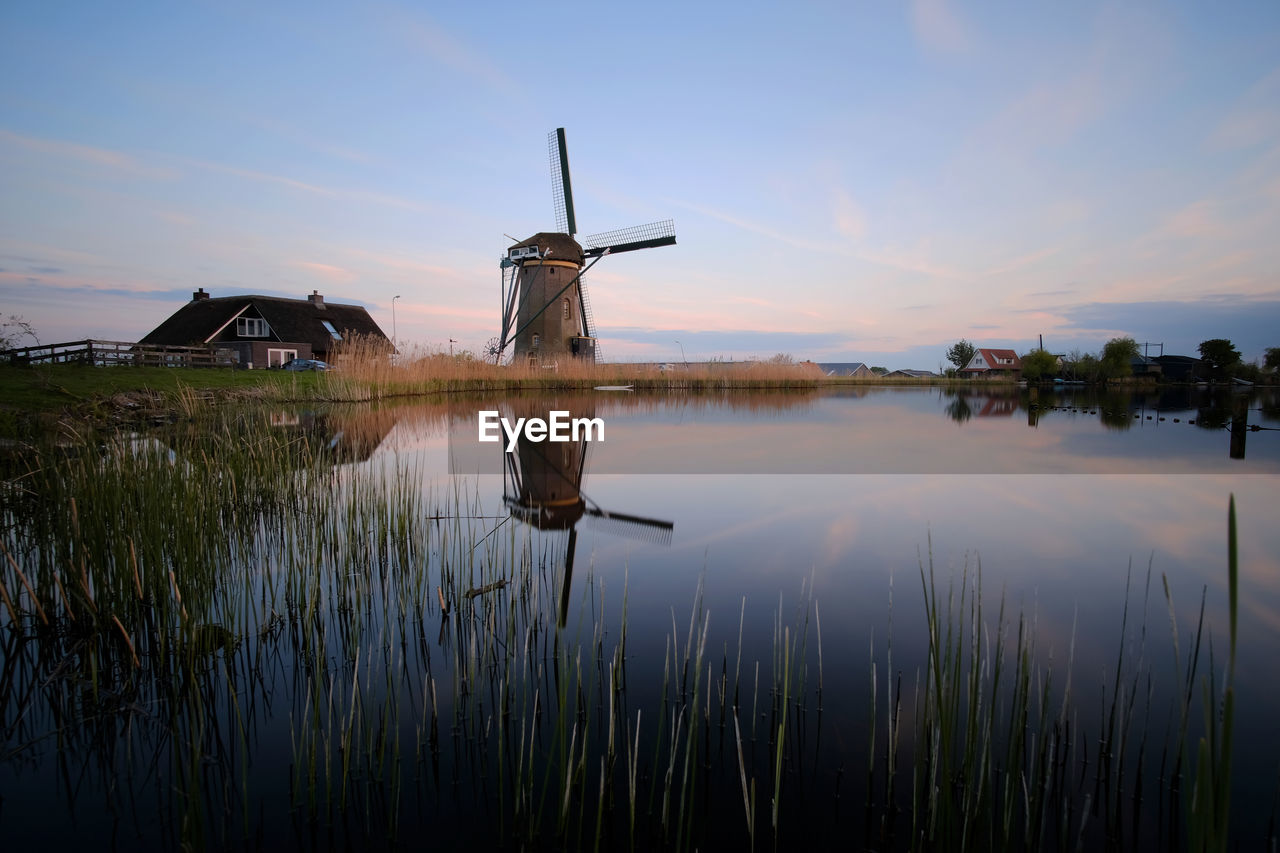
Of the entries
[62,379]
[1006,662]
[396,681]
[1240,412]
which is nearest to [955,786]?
[1006,662]

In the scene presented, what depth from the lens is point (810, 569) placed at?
4055mm

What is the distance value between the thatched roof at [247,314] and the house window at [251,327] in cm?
22

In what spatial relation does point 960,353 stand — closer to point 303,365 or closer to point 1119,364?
point 1119,364

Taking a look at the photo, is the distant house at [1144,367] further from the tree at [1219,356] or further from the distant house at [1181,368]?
the tree at [1219,356]

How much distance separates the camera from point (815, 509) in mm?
5836

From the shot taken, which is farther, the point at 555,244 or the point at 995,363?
the point at 995,363

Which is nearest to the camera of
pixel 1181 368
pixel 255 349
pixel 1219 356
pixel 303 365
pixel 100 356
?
pixel 100 356

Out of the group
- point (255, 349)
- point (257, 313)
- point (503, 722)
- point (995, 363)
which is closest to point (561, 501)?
point (503, 722)

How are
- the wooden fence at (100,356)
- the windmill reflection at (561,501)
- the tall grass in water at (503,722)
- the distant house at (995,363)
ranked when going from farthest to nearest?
the distant house at (995,363) < the wooden fence at (100,356) < the windmill reflection at (561,501) < the tall grass in water at (503,722)

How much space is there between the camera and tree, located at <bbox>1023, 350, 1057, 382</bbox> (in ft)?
160

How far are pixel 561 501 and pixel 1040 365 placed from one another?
53752 millimetres

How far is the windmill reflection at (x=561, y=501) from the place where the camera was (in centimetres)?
481

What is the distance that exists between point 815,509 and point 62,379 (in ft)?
47.7

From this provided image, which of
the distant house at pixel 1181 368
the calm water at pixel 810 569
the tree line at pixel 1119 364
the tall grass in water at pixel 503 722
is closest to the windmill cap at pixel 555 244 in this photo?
the calm water at pixel 810 569
